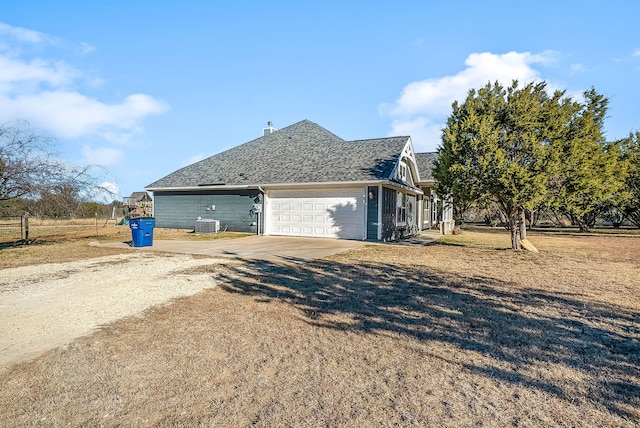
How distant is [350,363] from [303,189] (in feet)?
46.1

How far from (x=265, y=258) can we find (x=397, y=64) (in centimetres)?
1030

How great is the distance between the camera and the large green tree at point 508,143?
1130 centimetres

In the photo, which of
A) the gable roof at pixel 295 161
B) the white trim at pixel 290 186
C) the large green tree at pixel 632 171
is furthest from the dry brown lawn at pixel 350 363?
the large green tree at pixel 632 171

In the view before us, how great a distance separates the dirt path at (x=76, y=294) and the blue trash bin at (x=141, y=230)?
121 inches

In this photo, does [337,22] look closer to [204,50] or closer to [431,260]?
[204,50]

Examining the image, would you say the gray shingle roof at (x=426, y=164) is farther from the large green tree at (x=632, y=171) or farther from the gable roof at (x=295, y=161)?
the large green tree at (x=632, y=171)

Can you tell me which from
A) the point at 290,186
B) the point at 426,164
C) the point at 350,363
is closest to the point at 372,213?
the point at 290,186

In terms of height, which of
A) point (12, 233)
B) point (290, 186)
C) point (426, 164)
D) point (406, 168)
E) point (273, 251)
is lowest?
point (273, 251)

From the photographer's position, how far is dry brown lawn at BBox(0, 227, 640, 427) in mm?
2586

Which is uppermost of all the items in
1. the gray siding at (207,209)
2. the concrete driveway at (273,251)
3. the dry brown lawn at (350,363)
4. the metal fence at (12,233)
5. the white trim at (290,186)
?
the white trim at (290,186)

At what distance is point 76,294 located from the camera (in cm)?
610

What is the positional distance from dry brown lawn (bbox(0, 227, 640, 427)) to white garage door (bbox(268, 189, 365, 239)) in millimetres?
9597

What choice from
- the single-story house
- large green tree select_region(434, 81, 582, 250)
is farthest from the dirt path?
large green tree select_region(434, 81, 582, 250)

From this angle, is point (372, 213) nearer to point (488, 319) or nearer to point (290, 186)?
point (290, 186)
